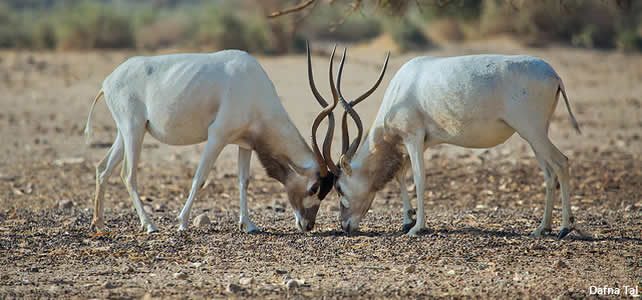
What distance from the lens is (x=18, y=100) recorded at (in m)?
20.5

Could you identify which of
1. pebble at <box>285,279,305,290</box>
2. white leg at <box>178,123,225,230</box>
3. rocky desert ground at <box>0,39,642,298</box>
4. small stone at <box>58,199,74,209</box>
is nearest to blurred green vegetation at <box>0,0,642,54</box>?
rocky desert ground at <box>0,39,642,298</box>

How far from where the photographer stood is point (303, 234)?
10172 mm

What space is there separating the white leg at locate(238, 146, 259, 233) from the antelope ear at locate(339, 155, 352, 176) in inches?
37.6

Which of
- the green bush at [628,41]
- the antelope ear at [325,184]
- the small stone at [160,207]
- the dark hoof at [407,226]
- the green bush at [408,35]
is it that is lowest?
the green bush at [628,41]

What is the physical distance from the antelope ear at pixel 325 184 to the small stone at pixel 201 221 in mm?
1204

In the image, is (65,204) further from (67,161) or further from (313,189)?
(313,189)

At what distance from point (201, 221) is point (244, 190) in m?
0.56

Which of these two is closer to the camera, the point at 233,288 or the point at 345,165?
the point at 233,288

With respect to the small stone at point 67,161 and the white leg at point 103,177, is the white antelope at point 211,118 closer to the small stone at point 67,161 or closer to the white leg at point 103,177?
the white leg at point 103,177

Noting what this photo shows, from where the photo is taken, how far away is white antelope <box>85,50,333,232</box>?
33.0 feet

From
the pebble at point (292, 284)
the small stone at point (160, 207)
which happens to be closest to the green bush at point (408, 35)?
the small stone at point (160, 207)

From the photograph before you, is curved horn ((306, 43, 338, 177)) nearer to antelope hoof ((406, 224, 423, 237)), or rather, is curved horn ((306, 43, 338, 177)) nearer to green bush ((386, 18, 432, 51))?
antelope hoof ((406, 224, 423, 237))

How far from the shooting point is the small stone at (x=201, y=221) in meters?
10.6

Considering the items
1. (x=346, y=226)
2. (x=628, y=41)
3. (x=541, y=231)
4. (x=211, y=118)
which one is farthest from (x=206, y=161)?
(x=628, y=41)
